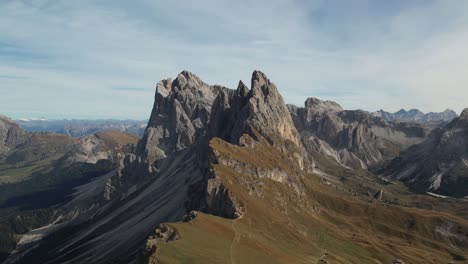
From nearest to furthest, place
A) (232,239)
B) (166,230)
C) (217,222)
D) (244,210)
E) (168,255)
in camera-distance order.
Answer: (168,255), (166,230), (232,239), (217,222), (244,210)

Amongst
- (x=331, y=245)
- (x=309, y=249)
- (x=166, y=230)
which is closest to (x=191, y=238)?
(x=166, y=230)

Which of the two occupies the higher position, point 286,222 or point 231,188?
point 231,188

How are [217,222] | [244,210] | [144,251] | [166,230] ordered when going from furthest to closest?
[244,210]
[217,222]
[166,230]
[144,251]

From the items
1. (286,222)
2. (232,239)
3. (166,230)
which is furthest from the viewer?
(286,222)

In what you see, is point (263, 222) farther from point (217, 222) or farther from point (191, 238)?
point (191, 238)

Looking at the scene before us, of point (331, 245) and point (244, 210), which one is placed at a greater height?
point (244, 210)

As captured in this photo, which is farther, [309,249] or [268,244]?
[309,249]

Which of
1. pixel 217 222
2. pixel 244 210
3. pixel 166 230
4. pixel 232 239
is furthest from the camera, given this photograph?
pixel 244 210

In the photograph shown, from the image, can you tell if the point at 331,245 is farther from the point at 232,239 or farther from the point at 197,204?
the point at 232,239

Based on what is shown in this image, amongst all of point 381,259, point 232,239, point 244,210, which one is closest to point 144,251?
point 232,239
